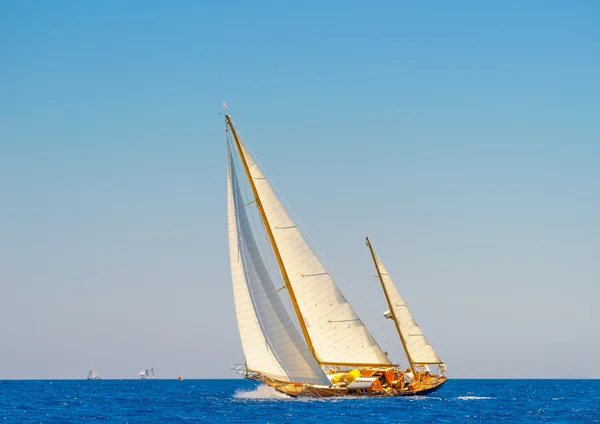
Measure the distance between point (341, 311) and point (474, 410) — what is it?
470 inches

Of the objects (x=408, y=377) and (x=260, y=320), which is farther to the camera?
(x=408, y=377)

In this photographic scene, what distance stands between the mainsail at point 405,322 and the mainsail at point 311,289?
35.0 feet

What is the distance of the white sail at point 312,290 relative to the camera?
51.0 m

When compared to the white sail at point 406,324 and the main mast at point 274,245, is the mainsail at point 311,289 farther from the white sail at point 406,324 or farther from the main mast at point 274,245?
the white sail at point 406,324

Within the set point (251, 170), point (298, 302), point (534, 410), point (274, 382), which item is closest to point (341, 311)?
point (298, 302)

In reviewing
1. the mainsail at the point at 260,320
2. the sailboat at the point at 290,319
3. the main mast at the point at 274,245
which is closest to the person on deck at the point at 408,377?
the sailboat at the point at 290,319

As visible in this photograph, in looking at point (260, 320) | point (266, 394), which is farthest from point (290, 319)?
point (266, 394)

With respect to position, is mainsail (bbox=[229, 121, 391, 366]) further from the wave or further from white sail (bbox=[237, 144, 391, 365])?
the wave

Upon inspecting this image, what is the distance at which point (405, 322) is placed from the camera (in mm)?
62938

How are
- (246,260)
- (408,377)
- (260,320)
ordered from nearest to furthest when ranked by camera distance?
1. (260,320)
2. (246,260)
3. (408,377)

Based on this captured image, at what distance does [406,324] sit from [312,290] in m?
14.4

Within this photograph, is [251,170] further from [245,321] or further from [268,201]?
[245,321]

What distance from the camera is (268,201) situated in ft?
168

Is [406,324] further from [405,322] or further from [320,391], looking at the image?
[320,391]
